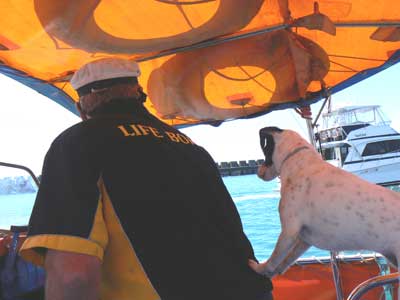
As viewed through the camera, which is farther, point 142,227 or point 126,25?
point 126,25

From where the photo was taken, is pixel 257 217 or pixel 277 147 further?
pixel 257 217

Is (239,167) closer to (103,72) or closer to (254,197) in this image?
(254,197)

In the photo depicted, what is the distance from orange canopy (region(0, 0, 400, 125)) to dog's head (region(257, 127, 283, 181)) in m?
0.72

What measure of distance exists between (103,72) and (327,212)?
1217 millimetres

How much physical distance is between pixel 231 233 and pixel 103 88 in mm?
685

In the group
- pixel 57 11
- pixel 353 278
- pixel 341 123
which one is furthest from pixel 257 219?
pixel 57 11

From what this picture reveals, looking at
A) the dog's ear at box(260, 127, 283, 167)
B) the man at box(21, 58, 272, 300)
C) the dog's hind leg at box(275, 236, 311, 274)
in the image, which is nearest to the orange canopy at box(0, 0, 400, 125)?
the dog's ear at box(260, 127, 283, 167)

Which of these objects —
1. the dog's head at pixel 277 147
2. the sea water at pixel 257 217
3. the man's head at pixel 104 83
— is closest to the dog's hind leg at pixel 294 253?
the dog's head at pixel 277 147

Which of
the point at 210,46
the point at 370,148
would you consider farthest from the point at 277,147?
the point at 370,148

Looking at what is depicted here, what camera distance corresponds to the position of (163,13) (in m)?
2.62

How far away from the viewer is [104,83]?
1537 millimetres

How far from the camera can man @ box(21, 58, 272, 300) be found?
1183 mm

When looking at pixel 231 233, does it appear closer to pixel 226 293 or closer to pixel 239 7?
pixel 226 293

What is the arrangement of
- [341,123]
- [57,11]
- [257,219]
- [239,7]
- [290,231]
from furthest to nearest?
[341,123]
[257,219]
[239,7]
[57,11]
[290,231]
